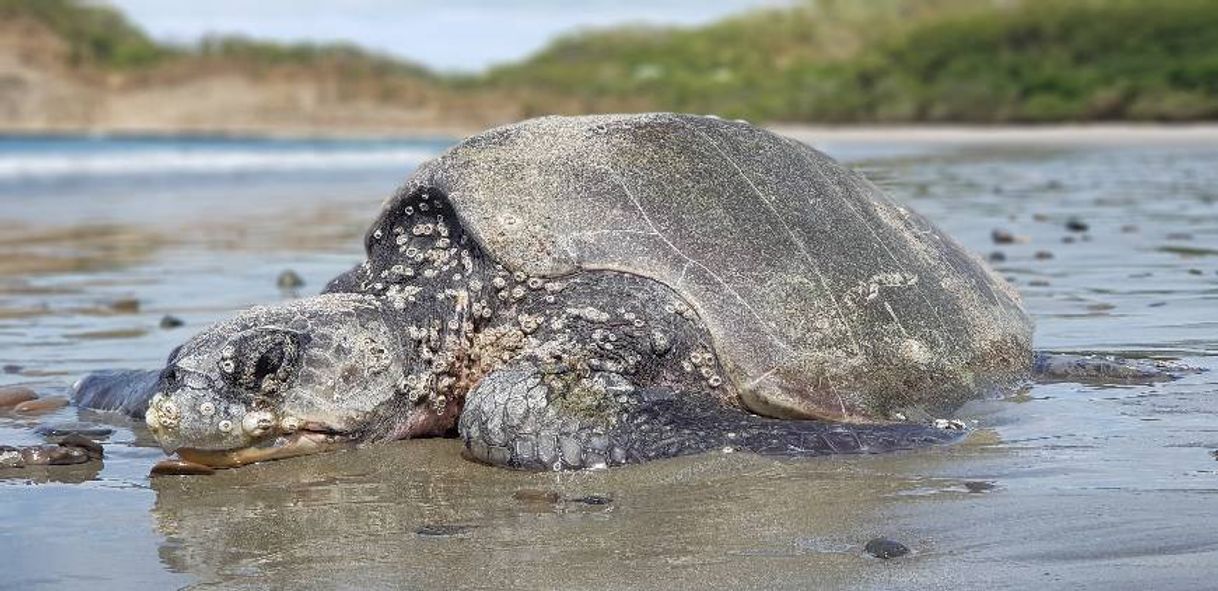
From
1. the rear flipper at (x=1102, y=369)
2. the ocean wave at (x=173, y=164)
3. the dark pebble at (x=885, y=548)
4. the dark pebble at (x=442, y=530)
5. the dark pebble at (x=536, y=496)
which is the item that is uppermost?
the dark pebble at (x=885, y=548)

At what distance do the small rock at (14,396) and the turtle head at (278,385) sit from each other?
137 centimetres

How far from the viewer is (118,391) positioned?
582cm

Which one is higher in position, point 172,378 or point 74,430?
point 172,378

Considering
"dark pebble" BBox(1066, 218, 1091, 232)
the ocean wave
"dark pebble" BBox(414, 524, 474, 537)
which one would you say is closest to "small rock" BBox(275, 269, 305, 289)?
"dark pebble" BBox(414, 524, 474, 537)

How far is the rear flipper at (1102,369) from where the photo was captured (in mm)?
5691

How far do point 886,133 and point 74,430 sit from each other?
3997cm

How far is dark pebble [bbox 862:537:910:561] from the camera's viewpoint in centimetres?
348

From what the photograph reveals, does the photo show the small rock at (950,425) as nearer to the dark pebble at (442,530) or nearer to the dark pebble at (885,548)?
the dark pebble at (885,548)

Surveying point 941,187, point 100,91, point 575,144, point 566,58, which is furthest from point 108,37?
point 575,144

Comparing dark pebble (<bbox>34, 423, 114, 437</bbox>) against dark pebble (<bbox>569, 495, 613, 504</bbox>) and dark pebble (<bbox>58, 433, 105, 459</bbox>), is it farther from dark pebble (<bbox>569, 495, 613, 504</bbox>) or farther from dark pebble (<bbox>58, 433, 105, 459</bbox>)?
dark pebble (<bbox>569, 495, 613, 504</bbox>)

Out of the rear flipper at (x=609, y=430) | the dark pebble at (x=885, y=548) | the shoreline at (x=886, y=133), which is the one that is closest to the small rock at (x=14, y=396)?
the rear flipper at (x=609, y=430)

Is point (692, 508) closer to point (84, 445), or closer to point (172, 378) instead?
point (172, 378)

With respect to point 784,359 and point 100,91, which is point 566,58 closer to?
point 100,91

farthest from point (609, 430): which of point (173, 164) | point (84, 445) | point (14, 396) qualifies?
point (173, 164)
